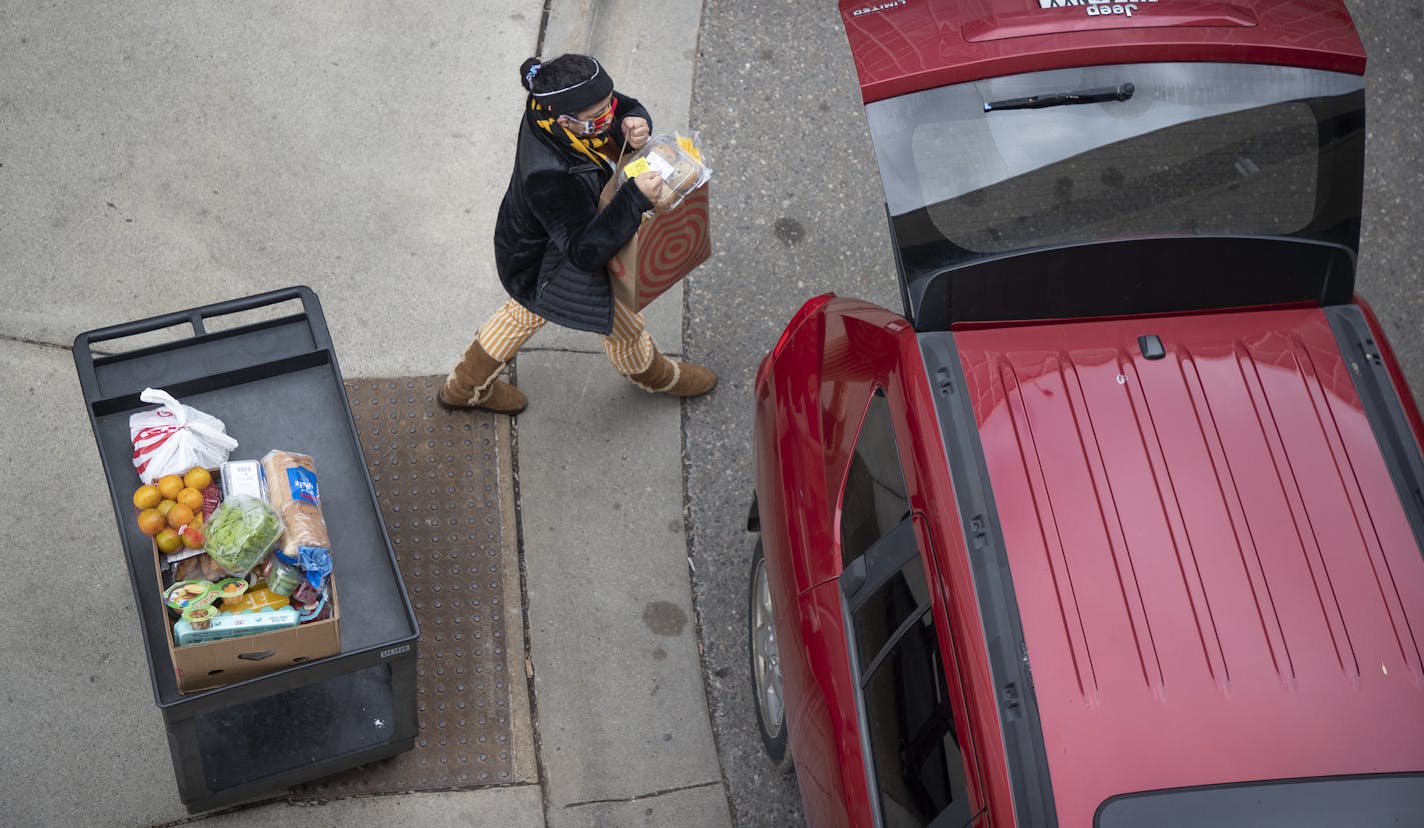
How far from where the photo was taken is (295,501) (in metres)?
2.88

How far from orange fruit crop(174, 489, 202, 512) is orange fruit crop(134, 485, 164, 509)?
52 millimetres

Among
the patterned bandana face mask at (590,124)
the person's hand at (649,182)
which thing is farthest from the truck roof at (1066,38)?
the patterned bandana face mask at (590,124)

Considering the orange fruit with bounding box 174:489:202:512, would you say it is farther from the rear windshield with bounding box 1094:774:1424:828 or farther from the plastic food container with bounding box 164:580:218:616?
the rear windshield with bounding box 1094:774:1424:828

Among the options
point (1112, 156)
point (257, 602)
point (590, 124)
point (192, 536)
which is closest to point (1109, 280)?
point (1112, 156)

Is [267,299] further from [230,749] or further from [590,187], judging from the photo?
[230,749]

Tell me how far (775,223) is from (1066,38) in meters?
2.06

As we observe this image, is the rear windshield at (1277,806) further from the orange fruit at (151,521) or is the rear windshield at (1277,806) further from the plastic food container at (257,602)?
the orange fruit at (151,521)

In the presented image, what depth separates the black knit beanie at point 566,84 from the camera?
3.24 m

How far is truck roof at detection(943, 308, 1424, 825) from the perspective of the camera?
8.25ft

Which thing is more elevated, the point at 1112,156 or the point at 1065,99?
the point at 1065,99

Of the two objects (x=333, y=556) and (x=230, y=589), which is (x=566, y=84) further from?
(x=230, y=589)

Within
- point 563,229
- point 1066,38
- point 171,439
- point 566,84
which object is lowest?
point 171,439

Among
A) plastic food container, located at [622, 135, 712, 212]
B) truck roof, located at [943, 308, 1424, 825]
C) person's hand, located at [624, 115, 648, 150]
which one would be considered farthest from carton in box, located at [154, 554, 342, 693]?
truck roof, located at [943, 308, 1424, 825]

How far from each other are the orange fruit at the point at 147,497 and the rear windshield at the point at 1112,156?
2091 millimetres
